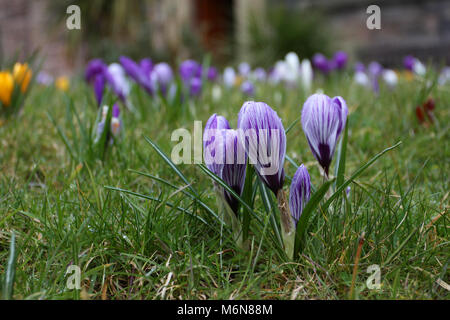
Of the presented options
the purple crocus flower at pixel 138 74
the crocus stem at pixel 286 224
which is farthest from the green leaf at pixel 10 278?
the purple crocus flower at pixel 138 74

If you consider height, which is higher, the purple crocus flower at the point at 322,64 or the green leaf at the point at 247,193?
the purple crocus flower at the point at 322,64

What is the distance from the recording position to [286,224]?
42.9 inches

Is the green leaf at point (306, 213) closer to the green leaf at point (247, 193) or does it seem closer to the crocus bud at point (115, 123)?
the green leaf at point (247, 193)

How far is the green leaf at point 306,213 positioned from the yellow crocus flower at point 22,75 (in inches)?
76.5

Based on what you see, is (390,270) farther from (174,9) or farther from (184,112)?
(174,9)

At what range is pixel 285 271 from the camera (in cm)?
117

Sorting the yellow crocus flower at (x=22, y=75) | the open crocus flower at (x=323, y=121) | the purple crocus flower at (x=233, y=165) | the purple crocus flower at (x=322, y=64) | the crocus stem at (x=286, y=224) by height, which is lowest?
the crocus stem at (x=286, y=224)

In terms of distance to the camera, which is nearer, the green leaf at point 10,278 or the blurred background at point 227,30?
the green leaf at point 10,278

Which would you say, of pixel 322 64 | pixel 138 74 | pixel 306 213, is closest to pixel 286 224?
pixel 306 213

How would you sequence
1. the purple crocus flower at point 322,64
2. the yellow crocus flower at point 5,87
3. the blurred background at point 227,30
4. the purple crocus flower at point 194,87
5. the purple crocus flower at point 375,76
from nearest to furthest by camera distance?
1. the yellow crocus flower at point 5,87
2. the purple crocus flower at point 194,87
3. the purple crocus flower at point 375,76
4. the purple crocus flower at point 322,64
5. the blurred background at point 227,30

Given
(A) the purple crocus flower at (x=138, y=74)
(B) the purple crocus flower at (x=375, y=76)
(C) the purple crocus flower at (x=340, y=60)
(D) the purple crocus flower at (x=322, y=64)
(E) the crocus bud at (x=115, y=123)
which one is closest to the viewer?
(E) the crocus bud at (x=115, y=123)

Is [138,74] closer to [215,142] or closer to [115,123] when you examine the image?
[115,123]

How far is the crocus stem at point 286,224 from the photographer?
3.52 ft
